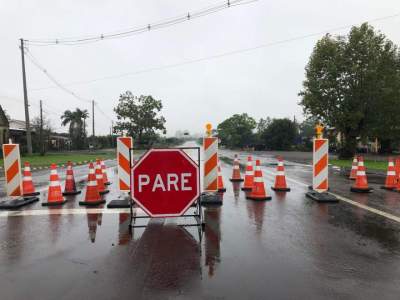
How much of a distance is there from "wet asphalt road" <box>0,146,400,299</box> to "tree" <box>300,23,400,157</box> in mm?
23919

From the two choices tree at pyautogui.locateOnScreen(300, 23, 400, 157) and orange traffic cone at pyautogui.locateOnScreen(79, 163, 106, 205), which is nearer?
orange traffic cone at pyautogui.locateOnScreen(79, 163, 106, 205)

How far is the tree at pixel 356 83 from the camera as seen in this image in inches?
1081

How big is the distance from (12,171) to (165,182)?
4607 mm

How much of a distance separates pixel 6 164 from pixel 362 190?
978 cm

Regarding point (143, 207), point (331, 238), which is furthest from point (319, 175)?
point (143, 207)

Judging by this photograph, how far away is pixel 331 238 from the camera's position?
4879 millimetres

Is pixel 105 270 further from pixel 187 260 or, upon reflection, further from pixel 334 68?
pixel 334 68

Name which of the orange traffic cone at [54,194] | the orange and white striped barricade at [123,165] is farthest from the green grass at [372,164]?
the orange traffic cone at [54,194]

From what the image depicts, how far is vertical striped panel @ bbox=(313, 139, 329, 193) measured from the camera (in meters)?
7.84

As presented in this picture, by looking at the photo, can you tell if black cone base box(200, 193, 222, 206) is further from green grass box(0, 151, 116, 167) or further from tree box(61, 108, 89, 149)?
tree box(61, 108, 89, 149)

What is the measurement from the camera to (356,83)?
28.2 m

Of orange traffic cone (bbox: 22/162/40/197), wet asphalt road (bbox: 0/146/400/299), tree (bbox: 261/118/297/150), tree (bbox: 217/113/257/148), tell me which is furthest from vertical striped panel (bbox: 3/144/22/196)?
tree (bbox: 217/113/257/148)

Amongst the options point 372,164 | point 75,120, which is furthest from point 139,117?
point 372,164

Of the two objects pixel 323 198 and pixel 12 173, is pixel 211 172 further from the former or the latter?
pixel 12 173
